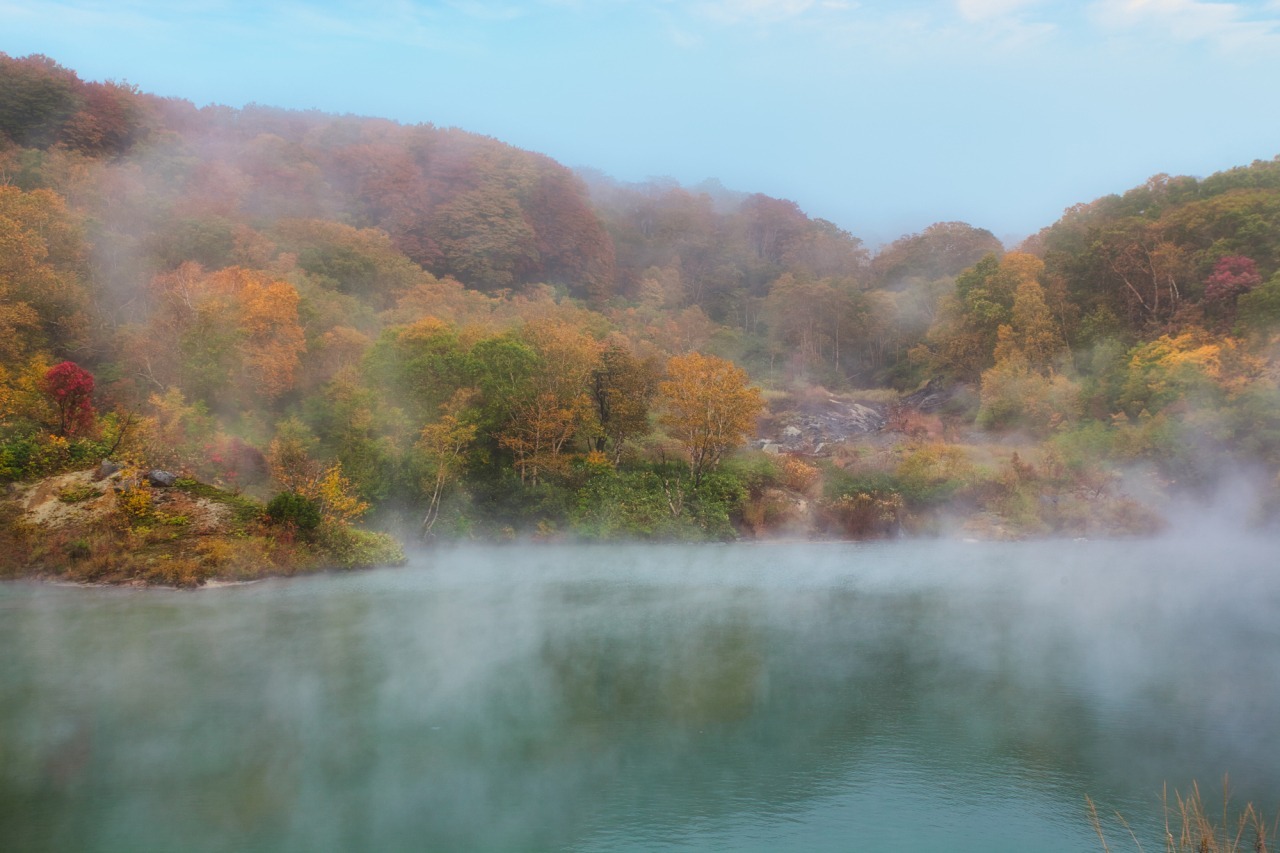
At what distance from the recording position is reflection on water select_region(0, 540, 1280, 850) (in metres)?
9.45

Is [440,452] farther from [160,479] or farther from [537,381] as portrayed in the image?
[160,479]

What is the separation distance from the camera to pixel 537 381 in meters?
33.4

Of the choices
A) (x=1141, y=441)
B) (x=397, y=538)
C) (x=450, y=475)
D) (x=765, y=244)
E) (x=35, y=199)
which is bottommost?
(x=397, y=538)

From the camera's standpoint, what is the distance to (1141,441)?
3189 cm

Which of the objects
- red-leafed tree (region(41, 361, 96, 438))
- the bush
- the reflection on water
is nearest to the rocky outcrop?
the reflection on water

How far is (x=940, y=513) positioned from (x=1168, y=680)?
61.5 ft

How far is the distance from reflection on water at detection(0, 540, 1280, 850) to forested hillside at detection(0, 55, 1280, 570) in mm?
8384

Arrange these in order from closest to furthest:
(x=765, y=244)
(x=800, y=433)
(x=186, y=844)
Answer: (x=186, y=844)
(x=800, y=433)
(x=765, y=244)

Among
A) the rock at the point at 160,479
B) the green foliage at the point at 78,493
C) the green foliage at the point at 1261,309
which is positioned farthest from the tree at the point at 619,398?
the green foliage at the point at 1261,309

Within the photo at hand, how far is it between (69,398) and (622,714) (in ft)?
67.6


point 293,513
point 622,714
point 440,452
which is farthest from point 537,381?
point 622,714

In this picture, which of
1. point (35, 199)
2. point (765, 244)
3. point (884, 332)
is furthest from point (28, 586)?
point (765, 244)

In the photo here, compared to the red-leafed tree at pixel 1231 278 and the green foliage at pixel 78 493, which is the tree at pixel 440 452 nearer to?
the green foliage at pixel 78 493

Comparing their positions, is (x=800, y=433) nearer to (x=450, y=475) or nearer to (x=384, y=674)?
(x=450, y=475)
